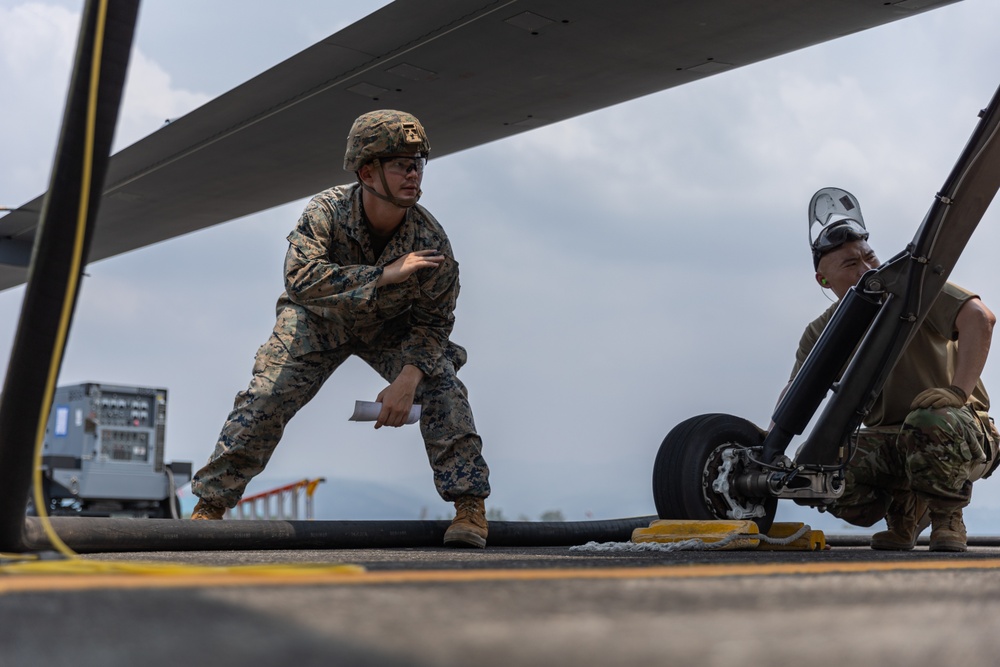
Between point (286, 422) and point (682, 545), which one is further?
point (286, 422)

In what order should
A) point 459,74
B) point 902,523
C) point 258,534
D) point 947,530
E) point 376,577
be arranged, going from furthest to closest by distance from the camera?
point 459,74, point 902,523, point 947,530, point 258,534, point 376,577

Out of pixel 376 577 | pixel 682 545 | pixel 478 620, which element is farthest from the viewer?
pixel 682 545

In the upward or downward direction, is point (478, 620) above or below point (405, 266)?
below

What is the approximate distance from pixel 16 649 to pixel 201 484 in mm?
2052

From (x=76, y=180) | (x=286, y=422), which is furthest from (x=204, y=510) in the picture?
(x=76, y=180)

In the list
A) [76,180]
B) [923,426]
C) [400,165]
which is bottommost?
[923,426]

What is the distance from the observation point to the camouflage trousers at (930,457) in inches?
95.7

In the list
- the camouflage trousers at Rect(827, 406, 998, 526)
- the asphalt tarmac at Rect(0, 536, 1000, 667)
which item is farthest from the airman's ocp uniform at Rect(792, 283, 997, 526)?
the asphalt tarmac at Rect(0, 536, 1000, 667)

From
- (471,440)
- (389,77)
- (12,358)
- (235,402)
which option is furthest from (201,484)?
(389,77)

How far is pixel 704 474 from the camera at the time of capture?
7.86ft

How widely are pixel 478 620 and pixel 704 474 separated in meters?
1.90

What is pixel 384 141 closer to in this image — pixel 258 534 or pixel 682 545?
pixel 258 534

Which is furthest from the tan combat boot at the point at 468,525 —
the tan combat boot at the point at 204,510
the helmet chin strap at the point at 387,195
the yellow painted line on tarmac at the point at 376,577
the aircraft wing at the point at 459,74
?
the aircraft wing at the point at 459,74

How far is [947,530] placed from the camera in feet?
8.26
